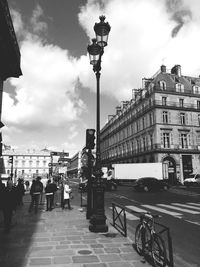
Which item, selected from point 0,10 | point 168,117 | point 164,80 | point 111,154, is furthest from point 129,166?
point 0,10

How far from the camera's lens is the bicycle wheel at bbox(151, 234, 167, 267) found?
4.51m

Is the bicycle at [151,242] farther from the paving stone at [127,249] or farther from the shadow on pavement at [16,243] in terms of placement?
the shadow on pavement at [16,243]

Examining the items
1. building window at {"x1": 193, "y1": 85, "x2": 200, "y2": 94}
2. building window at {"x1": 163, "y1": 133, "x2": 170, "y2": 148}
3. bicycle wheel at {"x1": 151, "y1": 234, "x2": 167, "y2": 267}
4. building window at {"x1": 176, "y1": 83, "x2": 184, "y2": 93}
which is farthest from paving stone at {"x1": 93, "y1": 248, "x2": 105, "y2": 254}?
building window at {"x1": 193, "y1": 85, "x2": 200, "y2": 94}

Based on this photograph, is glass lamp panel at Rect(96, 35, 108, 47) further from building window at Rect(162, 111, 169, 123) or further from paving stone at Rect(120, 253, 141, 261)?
building window at Rect(162, 111, 169, 123)

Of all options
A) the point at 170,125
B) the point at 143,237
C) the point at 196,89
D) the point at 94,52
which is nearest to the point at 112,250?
the point at 143,237

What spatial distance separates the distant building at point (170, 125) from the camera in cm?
4028

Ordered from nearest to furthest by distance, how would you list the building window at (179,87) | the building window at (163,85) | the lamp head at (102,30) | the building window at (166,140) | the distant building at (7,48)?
1. the lamp head at (102,30)
2. the distant building at (7,48)
3. the building window at (166,140)
4. the building window at (163,85)
5. the building window at (179,87)

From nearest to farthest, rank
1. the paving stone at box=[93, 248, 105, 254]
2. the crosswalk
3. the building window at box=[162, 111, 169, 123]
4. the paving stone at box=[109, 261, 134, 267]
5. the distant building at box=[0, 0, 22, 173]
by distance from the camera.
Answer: the paving stone at box=[109, 261, 134, 267] < the paving stone at box=[93, 248, 105, 254] < the distant building at box=[0, 0, 22, 173] < the crosswalk < the building window at box=[162, 111, 169, 123]

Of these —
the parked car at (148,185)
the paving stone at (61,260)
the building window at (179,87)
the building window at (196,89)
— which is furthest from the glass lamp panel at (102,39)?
the building window at (196,89)

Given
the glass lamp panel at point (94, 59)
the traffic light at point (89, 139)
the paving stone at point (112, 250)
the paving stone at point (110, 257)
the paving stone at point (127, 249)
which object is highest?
the glass lamp panel at point (94, 59)

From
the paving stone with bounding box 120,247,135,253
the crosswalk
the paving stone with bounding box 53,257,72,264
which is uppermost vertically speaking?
the paving stone with bounding box 53,257,72,264

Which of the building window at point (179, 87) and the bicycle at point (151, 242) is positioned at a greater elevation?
the building window at point (179, 87)

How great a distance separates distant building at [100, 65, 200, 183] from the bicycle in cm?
3428

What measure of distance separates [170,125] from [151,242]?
38132 millimetres
